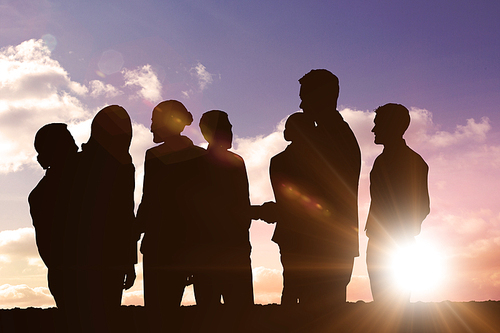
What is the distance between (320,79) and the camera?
666 cm

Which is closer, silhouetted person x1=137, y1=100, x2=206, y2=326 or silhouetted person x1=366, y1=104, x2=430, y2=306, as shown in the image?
silhouetted person x1=137, y1=100, x2=206, y2=326

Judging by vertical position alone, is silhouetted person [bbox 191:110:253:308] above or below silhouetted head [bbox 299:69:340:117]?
below

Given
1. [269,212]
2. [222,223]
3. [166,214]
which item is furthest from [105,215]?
[269,212]

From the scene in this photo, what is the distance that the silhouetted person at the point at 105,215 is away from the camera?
23.3ft

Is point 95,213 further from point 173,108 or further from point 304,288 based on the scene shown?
point 304,288

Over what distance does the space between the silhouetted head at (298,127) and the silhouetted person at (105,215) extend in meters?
2.34

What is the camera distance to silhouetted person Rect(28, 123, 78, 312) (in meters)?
7.21

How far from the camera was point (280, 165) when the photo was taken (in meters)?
6.65

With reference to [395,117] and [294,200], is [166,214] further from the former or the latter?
[395,117]

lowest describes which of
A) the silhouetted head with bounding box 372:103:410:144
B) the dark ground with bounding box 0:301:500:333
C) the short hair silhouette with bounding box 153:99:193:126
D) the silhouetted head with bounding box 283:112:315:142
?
the dark ground with bounding box 0:301:500:333

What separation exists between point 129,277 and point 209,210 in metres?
1.46

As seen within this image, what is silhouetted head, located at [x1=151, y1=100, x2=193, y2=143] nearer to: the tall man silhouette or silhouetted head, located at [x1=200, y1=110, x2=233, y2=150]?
silhouetted head, located at [x1=200, y1=110, x2=233, y2=150]

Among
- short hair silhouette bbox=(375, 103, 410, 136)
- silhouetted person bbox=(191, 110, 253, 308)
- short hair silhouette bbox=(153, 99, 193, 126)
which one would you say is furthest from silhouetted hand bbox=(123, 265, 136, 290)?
short hair silhouette bbox=(375, 103, 410, 136)

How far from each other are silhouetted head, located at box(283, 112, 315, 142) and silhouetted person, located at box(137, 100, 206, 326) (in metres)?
1.32
